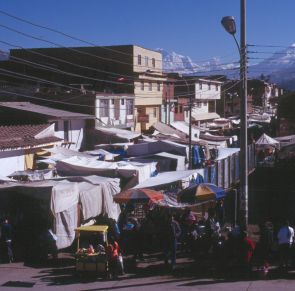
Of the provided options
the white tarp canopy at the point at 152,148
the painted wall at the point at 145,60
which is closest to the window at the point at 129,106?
the painted wall at the point at 145,60

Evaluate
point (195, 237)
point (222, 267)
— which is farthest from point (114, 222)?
point (222, 267)

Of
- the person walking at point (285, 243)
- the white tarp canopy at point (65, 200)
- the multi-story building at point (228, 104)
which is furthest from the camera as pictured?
the multi-story building at point (228, 104)

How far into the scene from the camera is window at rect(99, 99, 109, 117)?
39594 mm

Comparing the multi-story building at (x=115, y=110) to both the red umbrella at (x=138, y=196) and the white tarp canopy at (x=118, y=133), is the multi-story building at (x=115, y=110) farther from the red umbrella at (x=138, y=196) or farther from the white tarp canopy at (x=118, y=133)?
the red umbrella at (x=138, y=196)

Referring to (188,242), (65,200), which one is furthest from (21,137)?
(188,242)

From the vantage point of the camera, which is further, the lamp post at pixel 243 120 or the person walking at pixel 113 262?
the lamp post at pixel 243 120

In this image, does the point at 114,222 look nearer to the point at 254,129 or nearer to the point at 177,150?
the point at 177,150

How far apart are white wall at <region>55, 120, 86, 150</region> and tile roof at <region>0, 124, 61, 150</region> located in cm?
367

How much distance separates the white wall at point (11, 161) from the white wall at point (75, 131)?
6899 mm

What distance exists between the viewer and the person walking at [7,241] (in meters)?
16.3

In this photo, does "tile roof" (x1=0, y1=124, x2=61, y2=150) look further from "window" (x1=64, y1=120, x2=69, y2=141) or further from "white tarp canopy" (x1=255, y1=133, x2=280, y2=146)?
"white tarp canopy" (x1=255, y1=133, x2=280, y2=146)

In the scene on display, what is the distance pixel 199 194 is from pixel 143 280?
4716 millimetres

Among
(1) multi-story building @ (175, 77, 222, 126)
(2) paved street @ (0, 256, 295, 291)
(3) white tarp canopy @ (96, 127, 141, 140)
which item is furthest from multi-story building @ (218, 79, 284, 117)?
(2) paved street @ (0, 256, 295, 291)

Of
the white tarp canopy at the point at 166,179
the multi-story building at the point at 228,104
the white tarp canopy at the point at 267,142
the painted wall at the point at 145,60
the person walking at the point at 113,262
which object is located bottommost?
the person walking at the point at 113,262
